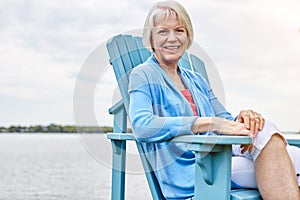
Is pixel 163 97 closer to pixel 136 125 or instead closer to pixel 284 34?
pixel 136 125

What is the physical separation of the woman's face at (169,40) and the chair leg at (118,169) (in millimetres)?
445

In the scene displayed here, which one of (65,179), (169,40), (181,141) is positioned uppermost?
(169,40)

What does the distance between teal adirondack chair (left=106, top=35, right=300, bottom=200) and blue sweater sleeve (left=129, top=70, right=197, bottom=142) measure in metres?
0.04

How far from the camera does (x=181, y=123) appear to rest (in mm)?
1472

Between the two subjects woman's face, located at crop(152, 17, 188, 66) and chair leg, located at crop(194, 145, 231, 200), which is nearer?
chair leg, located at crop(194, 145, 231, 200)

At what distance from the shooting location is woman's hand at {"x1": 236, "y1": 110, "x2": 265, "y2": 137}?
4.80 ft

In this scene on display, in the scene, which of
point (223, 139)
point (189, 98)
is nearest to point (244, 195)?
point (223, 139)

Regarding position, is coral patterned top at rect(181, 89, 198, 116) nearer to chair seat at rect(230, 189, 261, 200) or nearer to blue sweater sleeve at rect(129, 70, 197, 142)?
blue sweater sleeve at rect(129, 70, 197, 142)

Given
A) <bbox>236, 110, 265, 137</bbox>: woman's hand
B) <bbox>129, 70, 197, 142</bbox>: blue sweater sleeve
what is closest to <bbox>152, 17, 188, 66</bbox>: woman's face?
<bbox>129, 70, 197, 142</bbox>: blue sweater sleeve

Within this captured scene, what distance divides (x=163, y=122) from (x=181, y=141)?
0.09 m

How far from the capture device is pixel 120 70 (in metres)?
1.88

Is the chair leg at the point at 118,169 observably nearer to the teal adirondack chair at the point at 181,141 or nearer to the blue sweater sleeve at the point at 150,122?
the teal adirondack chair at the point at 181,141

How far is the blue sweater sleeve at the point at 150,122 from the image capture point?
4.83 ft

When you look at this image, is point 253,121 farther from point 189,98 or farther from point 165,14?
point 165,14
